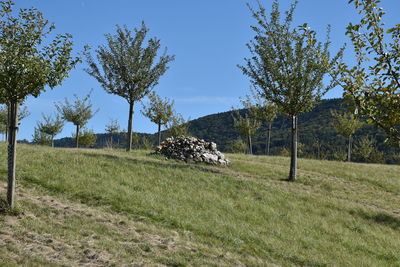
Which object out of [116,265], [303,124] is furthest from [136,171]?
[303,124]

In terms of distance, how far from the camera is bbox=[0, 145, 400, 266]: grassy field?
→ 927 centimetres

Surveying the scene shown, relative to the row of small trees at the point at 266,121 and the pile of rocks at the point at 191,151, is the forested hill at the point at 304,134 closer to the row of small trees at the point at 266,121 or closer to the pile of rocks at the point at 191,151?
the row of small trees at the point at 266,121

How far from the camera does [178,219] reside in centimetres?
1240

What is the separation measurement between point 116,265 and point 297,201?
1206 cm

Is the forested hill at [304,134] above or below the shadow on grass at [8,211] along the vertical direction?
above

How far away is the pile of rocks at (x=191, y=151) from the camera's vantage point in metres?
27.0

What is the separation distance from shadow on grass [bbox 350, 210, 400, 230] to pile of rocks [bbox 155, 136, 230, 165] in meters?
12.0

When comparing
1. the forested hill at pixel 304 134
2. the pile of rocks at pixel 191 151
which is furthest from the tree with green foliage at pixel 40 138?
the pile of rocks at pixel 191 151

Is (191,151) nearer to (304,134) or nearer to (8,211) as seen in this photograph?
(8,211)

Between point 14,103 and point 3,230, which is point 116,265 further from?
point 14,103

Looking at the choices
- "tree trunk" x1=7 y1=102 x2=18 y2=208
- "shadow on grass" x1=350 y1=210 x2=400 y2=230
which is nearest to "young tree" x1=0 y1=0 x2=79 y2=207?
"tree trunk" x1=7 y1=102 x2=18 y2=208

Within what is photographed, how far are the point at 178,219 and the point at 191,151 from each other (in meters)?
15.2

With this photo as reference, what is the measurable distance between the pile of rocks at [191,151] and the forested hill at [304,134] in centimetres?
4815

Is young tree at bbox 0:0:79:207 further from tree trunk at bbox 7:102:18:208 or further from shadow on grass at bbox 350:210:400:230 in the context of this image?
shadow on grass at bbox 350:210:400:230
